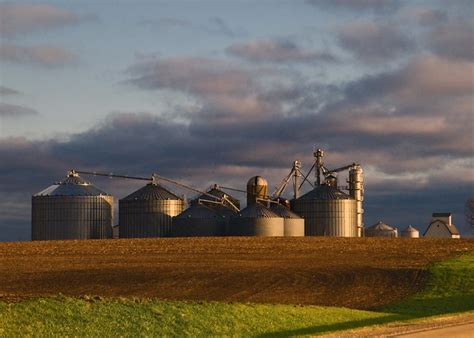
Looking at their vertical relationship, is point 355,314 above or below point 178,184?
below

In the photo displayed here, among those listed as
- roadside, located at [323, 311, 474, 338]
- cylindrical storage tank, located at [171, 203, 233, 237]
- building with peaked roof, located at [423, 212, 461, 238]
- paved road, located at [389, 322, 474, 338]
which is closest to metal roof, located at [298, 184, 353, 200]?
cylindrical storage tank, located at [171, 203, 233, 237]

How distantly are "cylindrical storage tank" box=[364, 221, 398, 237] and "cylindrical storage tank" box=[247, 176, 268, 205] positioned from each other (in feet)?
165

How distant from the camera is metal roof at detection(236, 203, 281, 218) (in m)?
121

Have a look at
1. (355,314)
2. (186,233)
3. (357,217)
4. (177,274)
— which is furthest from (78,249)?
(355,314)

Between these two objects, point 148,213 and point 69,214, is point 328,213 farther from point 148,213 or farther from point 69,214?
point 69,214

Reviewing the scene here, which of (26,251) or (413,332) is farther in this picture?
(26,251)

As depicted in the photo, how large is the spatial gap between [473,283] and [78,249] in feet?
167

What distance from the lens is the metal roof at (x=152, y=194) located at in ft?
418

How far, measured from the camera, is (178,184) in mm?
136000

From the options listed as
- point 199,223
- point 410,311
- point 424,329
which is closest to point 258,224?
point 199,223

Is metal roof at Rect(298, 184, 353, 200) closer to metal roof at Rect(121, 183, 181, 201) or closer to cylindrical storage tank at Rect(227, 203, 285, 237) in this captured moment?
cylindrical storage tank at Rect(227, 203, 285, 237)

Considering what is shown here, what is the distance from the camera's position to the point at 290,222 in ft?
406

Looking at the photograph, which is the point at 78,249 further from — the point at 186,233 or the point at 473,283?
the point at 473,283

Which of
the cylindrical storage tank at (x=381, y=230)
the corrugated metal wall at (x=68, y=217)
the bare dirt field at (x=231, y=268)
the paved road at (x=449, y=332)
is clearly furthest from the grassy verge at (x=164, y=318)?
the cylindrical storage tank at (x=381, y=230)
